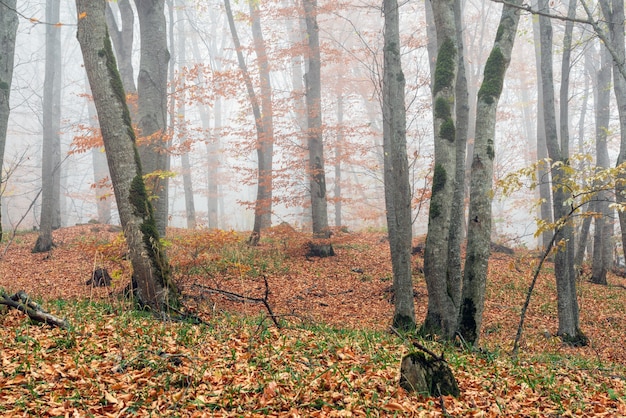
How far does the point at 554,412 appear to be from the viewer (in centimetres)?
375

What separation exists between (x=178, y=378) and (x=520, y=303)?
9401 mm

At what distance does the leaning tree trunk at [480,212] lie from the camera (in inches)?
241

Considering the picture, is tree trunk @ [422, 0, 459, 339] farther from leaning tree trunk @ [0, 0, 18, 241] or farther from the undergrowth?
leaning tree trunk @ [0, 0, 18, 241]

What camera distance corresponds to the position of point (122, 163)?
6121 millimetres

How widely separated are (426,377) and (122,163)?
471 cm

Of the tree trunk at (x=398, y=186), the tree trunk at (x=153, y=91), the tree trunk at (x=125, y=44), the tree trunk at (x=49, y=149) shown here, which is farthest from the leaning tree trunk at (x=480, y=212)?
the tree trunk at (x=125, y=44)

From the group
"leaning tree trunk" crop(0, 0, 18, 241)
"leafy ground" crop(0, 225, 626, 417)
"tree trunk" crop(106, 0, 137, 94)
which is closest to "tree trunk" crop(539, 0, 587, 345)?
"leafy ground" crop(0, 225, 626, 417)

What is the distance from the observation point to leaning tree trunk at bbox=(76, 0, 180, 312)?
607cm

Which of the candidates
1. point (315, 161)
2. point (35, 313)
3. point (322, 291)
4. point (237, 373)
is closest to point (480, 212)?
point (237, 373)

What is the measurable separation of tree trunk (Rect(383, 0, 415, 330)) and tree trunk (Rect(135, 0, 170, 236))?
473cm

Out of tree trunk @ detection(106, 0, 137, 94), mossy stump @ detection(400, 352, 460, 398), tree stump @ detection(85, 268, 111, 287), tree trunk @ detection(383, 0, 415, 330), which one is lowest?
mossy stump @ detection(400, 352, 460, 398)

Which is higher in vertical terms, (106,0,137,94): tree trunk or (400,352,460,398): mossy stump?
(106,0,137,94): tree trunk

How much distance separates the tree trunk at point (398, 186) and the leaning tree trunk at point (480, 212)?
1.48 meters

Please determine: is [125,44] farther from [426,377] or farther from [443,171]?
[426,377]
